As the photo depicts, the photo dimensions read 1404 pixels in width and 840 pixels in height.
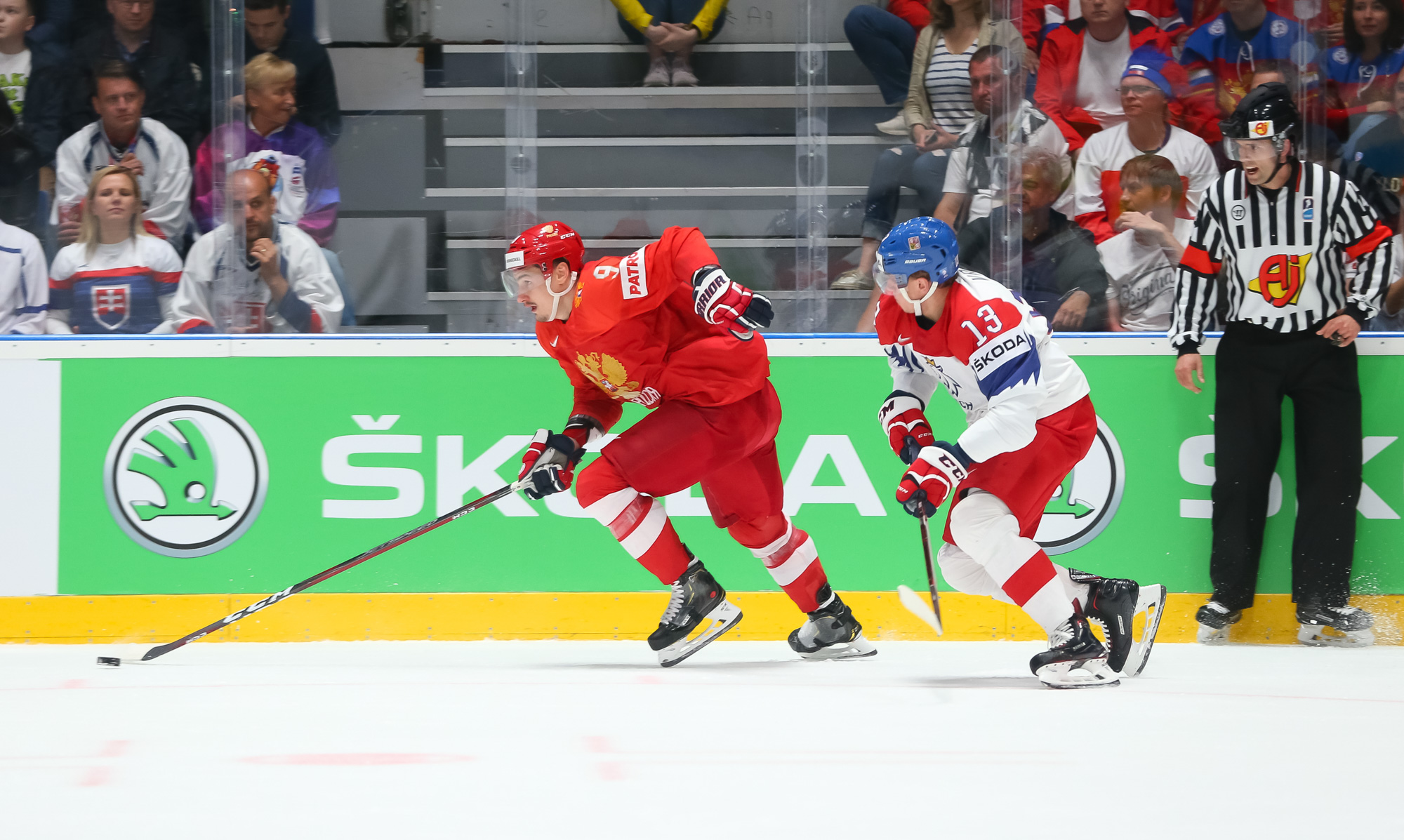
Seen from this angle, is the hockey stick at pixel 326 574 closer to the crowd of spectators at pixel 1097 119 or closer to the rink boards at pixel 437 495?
the rink boards at pixel 437 495

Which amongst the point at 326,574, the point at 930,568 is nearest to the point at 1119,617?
the point at 930,568

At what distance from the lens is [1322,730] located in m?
2.30

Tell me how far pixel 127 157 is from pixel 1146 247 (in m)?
3.39

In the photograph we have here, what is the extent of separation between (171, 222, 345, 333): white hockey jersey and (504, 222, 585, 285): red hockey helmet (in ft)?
3.53

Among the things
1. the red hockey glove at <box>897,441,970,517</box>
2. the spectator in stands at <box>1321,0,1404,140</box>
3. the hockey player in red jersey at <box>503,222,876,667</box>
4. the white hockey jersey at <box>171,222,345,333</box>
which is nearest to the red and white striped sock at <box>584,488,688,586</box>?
the hockey player in red jersey at <box>503,222,876,667</box>

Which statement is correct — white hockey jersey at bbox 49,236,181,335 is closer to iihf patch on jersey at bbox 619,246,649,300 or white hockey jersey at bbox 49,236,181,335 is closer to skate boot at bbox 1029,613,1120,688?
iihf patch on jersey at bbox 619,246,649,300

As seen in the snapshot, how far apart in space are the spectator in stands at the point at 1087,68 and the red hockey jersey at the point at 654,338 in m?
1.59

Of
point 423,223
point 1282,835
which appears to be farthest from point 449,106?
point 1282,835

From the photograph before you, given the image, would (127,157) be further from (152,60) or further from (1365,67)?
(1365,67)

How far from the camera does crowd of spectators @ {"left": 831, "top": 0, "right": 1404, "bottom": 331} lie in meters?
4.03

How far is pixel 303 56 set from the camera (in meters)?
4.15

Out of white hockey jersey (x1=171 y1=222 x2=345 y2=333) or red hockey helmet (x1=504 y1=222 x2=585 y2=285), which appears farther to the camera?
white hockey jersey (x1=171 y1=222 x2=345 y2=333)

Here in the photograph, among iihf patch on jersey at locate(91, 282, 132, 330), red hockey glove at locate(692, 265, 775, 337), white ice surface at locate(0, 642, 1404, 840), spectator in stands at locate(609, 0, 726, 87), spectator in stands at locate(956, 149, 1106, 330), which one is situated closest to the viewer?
white ice surface at locate(0, 642, 1404, 840)

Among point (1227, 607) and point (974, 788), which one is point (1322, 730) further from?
point (1227, 607)
